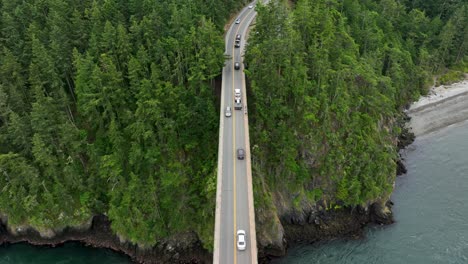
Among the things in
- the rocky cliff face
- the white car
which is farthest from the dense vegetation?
the white car

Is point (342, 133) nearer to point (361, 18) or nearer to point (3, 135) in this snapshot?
point (361, 18)

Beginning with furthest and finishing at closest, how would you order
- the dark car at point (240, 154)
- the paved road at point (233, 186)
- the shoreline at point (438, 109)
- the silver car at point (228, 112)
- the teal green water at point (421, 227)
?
the shoreline at point (438, 109) → the silver car at point (228, 112) → the teal green water at point (421, 227) → the dark car at point (240, 154) → the paved road at point (233, 186)

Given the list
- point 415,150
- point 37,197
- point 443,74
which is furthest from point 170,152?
point 443,74

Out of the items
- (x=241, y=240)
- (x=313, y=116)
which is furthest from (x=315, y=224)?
(x=241, y=240)

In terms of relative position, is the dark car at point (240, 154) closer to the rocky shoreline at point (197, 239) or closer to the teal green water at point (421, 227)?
the rocky shoreline at point (197, 239)

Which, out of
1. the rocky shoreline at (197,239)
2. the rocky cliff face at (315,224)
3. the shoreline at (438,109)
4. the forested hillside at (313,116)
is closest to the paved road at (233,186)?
the forested hillside at (313,116)

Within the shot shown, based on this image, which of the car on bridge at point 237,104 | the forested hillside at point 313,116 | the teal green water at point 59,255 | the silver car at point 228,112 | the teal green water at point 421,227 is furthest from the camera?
the car on bridge at point 237,104

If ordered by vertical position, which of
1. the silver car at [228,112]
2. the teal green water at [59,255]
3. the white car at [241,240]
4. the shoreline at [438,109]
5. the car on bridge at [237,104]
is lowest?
the teal green water at [59,255]

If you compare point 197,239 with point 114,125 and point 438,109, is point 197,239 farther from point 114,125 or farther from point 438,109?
point 438,109
